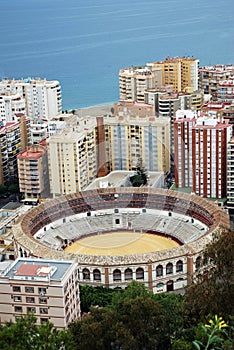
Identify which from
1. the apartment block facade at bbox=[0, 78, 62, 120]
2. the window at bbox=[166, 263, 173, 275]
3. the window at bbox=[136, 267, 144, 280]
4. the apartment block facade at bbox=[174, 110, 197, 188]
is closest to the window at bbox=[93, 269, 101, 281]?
the window at bbox=[136, 267, 144, 280]

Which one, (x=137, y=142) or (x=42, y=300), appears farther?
(x=137, y=142)

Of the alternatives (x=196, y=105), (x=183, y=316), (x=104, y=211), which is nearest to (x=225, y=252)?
(x=183, y=316)

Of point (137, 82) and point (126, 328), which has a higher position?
point (126, 328)

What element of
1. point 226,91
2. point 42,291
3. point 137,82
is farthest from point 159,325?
point 137,82

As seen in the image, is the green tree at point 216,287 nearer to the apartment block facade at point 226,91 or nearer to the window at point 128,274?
the window at point 128,274

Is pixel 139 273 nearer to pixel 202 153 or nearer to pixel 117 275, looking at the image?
pixel 117 275

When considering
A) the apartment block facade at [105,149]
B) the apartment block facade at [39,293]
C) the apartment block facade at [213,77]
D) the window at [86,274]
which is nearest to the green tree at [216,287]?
the apartment block facade at [39,293]

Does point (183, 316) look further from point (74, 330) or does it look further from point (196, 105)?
point (196, 105)
